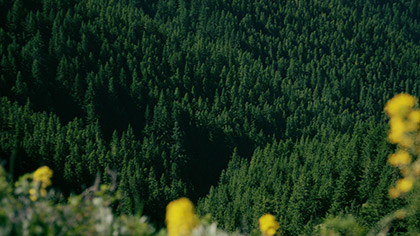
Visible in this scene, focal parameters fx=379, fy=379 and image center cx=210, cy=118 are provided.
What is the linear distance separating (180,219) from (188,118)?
110313 millimetres

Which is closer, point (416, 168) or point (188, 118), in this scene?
point (416, 168)

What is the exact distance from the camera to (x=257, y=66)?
169250mm

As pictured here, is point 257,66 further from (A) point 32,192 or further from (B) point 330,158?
(A) point 32,192

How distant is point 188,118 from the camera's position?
116 metres

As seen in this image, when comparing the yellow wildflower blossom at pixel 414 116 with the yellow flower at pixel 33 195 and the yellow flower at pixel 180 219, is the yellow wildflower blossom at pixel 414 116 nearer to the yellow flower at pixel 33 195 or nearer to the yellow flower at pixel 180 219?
the yellow flower at pixel 180 219

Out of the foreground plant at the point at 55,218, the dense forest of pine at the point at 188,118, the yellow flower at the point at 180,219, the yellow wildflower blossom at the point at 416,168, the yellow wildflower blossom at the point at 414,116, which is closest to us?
the foreground plant at the point at 55,218

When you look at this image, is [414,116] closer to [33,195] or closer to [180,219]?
[180,219]

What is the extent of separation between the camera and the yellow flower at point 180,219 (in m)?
6.12

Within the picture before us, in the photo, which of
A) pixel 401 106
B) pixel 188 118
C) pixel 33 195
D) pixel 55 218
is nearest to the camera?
pixel 55 218

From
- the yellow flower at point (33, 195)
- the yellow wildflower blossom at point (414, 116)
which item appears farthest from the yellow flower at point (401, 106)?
the yellow flower at point (33, 195)

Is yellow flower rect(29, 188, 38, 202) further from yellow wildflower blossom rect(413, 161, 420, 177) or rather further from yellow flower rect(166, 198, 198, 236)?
yellow wildflower blossom rect(413, 161, 420, 177)

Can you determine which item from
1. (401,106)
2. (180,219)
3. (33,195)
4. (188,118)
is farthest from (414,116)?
(188,118)

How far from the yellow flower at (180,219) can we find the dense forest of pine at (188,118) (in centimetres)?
2427

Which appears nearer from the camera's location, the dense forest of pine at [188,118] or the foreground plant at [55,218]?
the foreground plant at [55,218]
